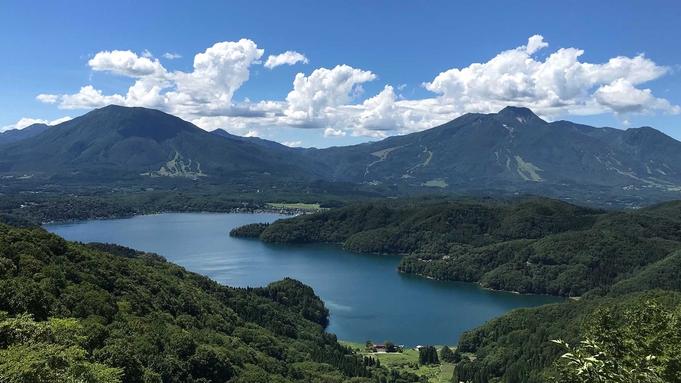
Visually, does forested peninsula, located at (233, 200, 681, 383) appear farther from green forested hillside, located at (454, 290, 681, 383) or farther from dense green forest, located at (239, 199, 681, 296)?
dense green forest, located at (239, 199, 681, 296)

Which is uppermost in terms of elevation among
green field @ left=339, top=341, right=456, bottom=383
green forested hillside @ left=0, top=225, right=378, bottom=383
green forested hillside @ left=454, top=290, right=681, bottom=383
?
green forested hillside @ left=0, top=225, right=378, bottom=383

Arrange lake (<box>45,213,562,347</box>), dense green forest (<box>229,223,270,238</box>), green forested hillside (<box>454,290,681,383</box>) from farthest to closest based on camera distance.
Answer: dense green forest (<box>229,223,270,238</box>), lake (<box>45,213,562,347</box>), green forested hillside (<box>454,290,681,383</box>)

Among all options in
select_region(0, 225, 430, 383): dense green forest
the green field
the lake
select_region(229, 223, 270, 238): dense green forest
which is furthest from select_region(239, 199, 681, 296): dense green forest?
select_region(0, 225, 430, 383): dense green forest

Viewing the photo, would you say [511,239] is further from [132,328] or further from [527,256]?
[132,328]

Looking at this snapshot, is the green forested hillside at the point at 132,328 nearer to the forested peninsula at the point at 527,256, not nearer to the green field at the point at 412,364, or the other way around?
the green field at the point at 412,364

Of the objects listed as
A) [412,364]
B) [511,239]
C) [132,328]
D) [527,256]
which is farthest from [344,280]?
[132,328]

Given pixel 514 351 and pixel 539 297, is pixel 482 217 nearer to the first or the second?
pixel 539 297

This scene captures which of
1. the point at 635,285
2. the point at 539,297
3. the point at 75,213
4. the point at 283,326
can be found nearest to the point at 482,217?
the point at 539,297
